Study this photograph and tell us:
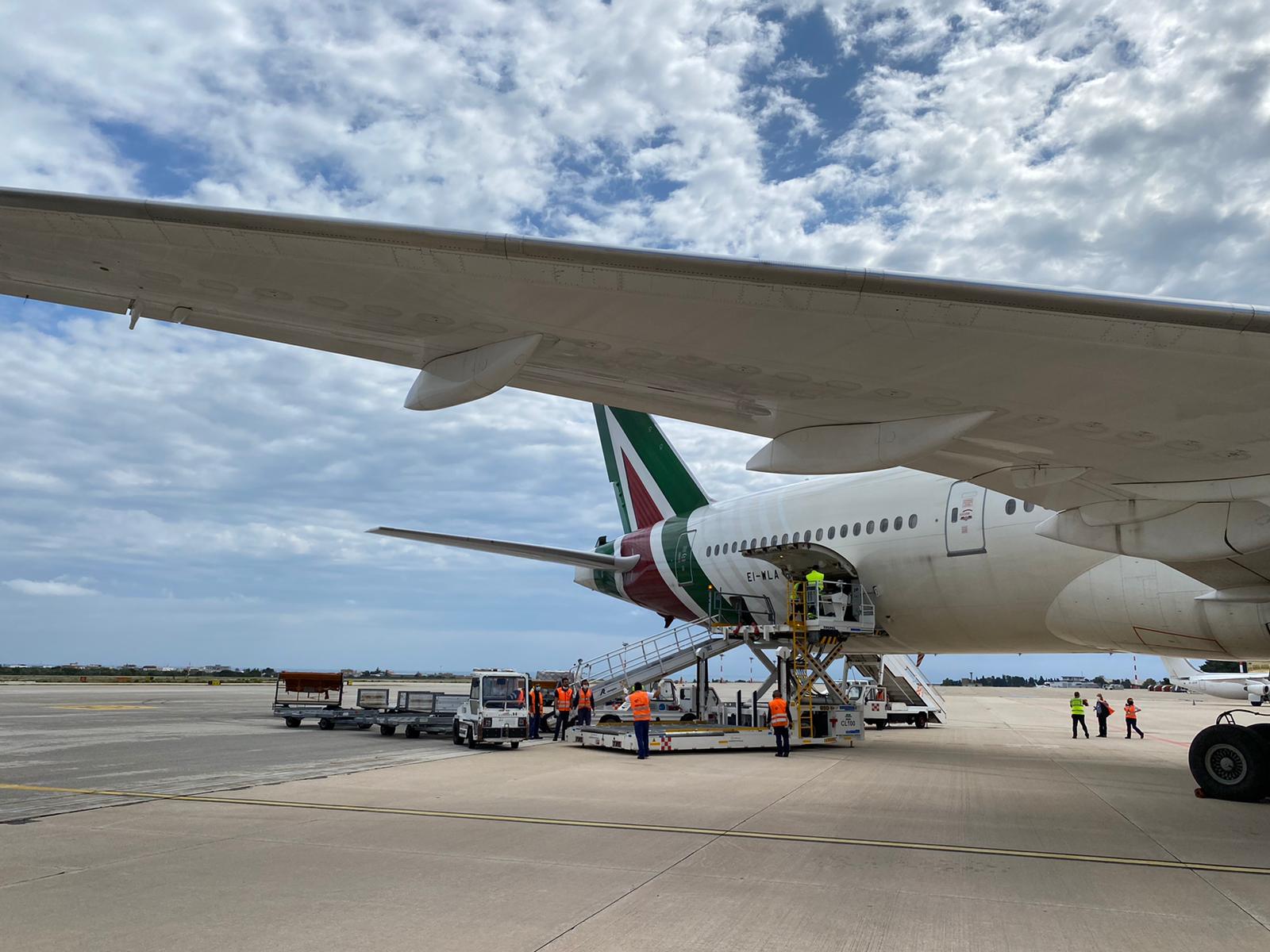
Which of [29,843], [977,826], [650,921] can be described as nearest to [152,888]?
[29,843]

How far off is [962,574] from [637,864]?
10517 millimetres

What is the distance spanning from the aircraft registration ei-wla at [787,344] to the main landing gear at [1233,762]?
210 cm

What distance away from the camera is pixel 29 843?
26.1 ft

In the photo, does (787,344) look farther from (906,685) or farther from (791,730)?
(906,685)

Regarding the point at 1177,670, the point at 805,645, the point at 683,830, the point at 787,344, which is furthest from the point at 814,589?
the point at 1177,670

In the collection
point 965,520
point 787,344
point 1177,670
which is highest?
point 965,520

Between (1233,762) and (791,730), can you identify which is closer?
(1233,762)

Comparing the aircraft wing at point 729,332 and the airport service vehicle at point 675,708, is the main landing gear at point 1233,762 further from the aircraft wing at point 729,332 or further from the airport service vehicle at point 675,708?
the airport service vehicle at point 675,708

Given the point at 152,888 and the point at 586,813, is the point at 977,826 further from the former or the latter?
the point at 152,888

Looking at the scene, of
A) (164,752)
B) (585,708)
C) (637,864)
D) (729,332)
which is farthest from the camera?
(585,708)

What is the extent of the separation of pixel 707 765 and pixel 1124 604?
705 cm

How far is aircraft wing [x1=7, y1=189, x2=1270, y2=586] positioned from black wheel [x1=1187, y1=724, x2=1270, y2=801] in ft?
16.6

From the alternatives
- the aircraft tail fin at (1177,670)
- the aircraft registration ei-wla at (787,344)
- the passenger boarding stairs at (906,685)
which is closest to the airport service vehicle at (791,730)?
the passenger boarding stairs at (906,685)

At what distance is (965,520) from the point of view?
16109 millimetres
